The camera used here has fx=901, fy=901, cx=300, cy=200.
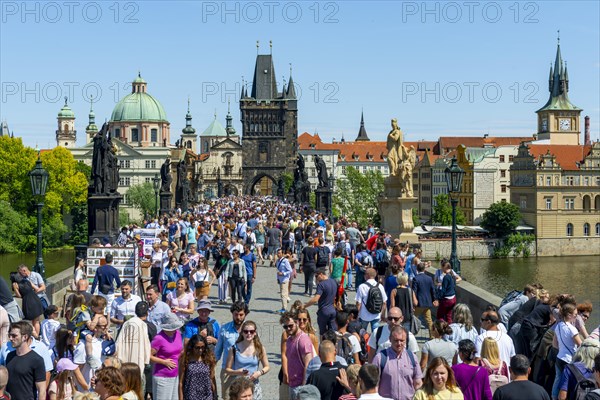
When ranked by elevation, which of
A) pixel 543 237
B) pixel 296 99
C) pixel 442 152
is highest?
pixel 296 99

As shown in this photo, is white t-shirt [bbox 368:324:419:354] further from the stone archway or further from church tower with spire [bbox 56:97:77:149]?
church tower with spire [bbox 56:97:77:149]

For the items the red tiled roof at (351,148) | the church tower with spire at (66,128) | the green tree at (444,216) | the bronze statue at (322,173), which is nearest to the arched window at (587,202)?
the green tree at (444,216)

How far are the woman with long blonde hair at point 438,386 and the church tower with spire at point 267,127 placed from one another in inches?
5346

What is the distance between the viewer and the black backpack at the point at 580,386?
22.9 feet

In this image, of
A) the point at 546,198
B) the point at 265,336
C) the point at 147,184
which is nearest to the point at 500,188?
the point at 546,198

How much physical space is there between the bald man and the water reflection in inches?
1579

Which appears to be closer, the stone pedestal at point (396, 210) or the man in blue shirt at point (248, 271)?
the man in blue shirt at point (248, 271)

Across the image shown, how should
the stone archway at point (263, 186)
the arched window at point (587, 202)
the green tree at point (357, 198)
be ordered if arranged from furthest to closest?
the stone archway at point (263, 186) → the green tree at point (357, 198) → the arched window at point (587, 202)

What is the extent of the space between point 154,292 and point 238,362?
6.92 ft

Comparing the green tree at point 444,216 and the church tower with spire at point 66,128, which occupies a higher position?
the church tower with spire at point 66,128

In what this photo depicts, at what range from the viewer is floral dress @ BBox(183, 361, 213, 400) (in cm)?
773

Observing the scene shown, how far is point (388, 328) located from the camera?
8.54m

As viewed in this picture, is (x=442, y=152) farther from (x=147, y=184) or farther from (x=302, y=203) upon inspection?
(x=302, y=203)

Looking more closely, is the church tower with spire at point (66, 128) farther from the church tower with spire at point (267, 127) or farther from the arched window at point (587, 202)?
the arched window at point (587, 202)
